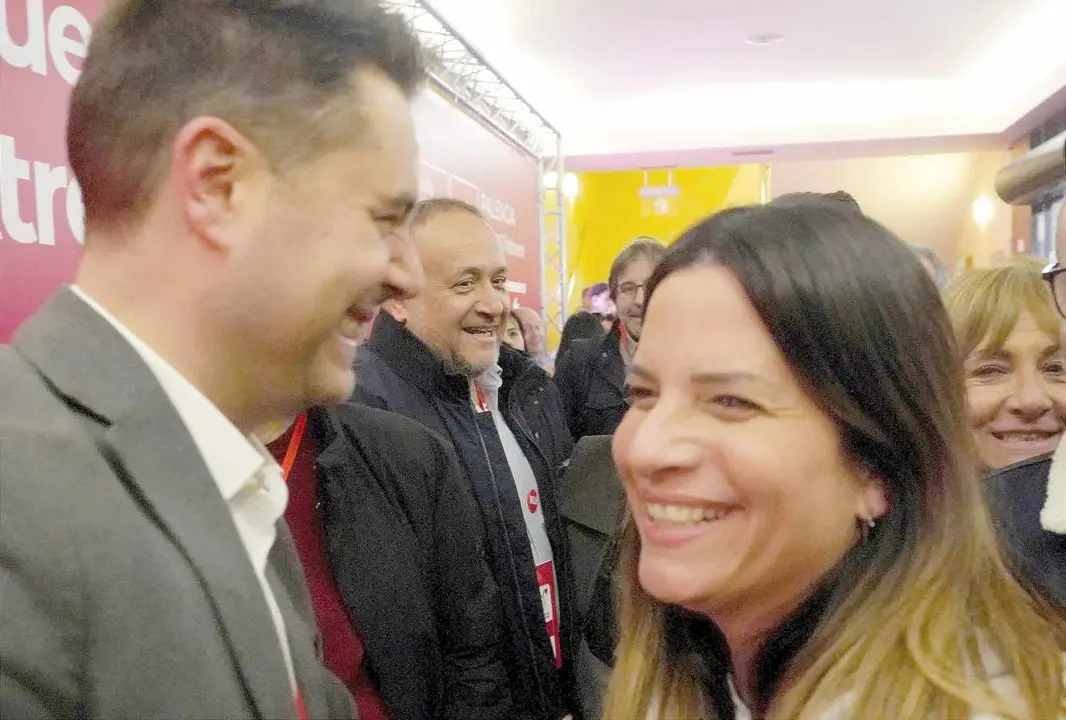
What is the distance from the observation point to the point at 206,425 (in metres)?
0.80

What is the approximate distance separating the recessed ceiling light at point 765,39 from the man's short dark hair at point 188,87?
589cm

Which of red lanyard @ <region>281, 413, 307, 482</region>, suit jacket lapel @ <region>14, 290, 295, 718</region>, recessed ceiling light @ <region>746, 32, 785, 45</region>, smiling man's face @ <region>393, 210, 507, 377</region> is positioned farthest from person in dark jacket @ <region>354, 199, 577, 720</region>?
recessed ceiling light @ <region>746, 32, 785, 45</region>

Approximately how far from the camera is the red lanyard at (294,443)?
4.85 ft

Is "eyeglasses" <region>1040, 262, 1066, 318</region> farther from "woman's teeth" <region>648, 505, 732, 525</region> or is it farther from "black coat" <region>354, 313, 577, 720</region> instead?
"black coat" <region>354, 313, 577, 720</region>

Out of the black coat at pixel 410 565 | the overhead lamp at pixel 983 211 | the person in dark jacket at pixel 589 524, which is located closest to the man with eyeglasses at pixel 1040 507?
the person in dark jacket at pixel 589 524

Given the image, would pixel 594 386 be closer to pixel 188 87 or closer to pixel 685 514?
pixel 685 514

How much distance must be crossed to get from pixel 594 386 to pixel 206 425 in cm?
269

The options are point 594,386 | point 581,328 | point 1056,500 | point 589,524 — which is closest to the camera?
point 1056,500

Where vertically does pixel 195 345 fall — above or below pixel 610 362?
above

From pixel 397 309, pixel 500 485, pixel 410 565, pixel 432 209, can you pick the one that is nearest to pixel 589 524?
pixel 500 485

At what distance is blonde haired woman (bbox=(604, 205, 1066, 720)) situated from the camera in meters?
0.98

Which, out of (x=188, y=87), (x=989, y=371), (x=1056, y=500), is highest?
(x=188, y=87)

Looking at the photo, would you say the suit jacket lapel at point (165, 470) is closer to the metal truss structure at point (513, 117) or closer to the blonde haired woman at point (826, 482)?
the blonde haired woman at point (826, 482)

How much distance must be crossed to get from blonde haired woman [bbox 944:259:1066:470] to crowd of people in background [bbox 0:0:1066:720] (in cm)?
50
